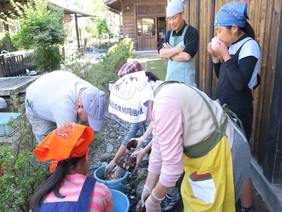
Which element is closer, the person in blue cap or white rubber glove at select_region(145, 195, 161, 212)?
white rubber glove at select_region(145, 195, 161, 212)

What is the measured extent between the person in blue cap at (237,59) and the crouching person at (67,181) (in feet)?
4.18

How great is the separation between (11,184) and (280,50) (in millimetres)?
2437

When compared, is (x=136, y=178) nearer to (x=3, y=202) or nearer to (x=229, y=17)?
(x=3, y=202)

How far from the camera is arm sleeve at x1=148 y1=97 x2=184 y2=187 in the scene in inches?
55.1

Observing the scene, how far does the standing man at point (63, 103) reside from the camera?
87.2 inches

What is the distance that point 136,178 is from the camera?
3.12 metres

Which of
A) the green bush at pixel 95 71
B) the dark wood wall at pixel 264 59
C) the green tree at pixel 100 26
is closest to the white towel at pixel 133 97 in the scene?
the dark wood wall at pixel 264 59

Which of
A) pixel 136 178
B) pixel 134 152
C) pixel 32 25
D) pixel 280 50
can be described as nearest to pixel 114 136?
pixel 136 178

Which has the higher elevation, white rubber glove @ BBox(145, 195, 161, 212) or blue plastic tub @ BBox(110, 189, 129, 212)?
white rubber glove @ BBox(145, 195, 161, 212)

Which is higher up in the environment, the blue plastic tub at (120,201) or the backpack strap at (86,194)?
the backpack strap at (86,194)

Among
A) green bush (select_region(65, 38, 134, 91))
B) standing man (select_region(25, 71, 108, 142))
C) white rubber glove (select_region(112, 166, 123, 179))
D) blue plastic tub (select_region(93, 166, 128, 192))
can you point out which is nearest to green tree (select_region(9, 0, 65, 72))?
green bush (select_region(65, 38, 134, 91))

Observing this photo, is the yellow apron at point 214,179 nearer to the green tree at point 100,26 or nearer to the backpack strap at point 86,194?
the backpack strap at point 86,194

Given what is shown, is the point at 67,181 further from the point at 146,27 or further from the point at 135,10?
the point at 146,27

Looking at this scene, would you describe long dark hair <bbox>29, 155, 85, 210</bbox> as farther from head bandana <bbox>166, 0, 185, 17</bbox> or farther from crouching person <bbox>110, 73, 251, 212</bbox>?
head bandana <bbox>166, 0, 185, 17</bbox>
